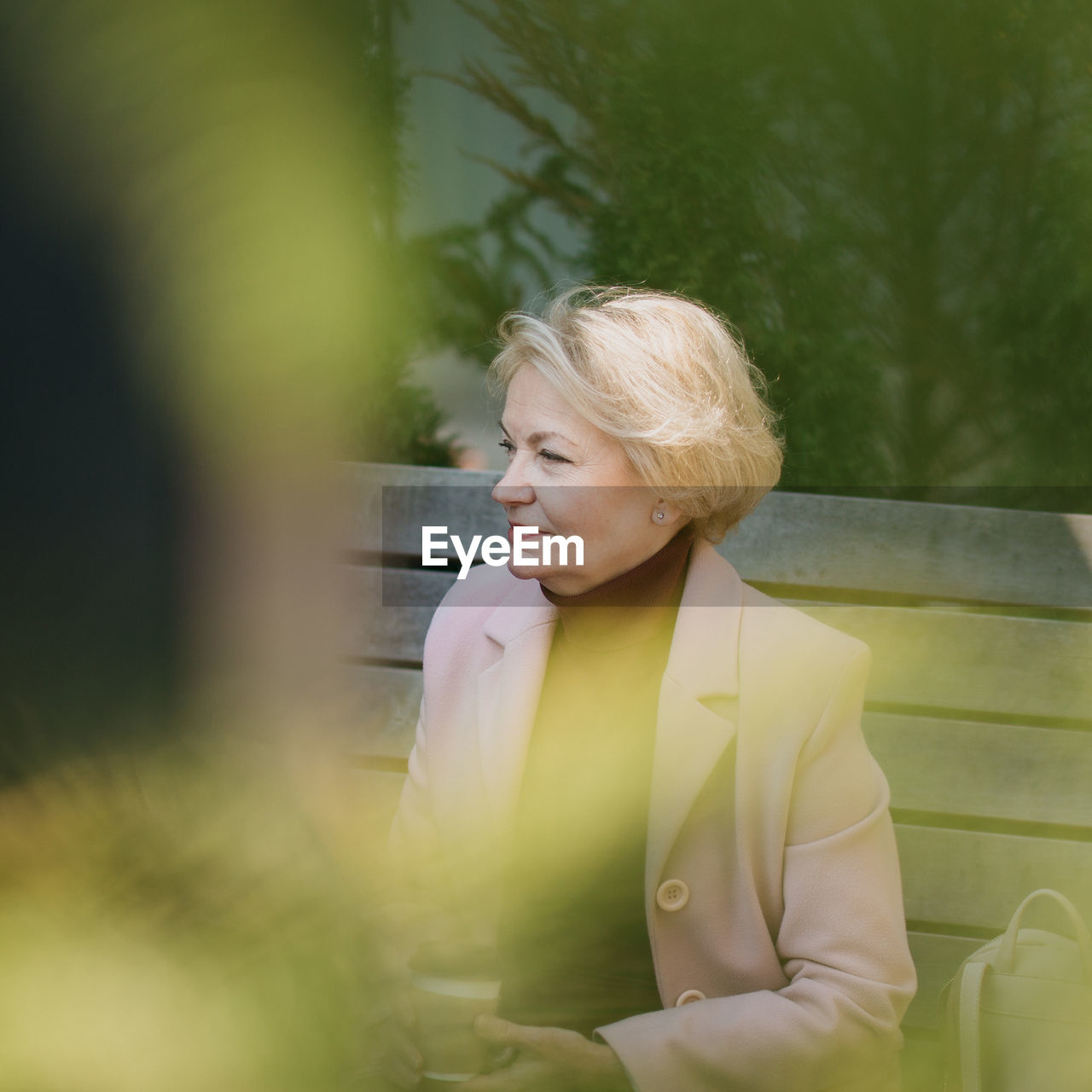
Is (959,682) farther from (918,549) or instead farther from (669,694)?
(669,694)

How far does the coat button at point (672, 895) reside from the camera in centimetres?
121

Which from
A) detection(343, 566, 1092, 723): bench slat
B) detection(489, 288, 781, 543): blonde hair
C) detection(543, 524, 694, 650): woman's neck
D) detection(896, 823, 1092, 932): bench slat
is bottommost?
detection(896, 823, 1092, 932): bench slat

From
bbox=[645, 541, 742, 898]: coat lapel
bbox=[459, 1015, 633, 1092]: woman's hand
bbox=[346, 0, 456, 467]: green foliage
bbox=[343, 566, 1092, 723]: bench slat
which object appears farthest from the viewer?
bbox=[346, 0, 456, 467]: green foliage

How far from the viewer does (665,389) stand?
1.21 meters

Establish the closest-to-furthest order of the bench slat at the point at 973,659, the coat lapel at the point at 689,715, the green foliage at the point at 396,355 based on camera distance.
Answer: the coat lapel at the point at 689,715
the bench slat at the point at 973,659
the green foliage at the point at 396,355

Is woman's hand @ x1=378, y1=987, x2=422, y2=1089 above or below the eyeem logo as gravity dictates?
below

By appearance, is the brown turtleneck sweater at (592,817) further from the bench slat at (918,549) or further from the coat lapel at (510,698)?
the bench slat at (918,549)

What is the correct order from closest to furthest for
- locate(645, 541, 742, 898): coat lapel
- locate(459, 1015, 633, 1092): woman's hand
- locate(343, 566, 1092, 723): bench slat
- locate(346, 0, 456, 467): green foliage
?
locate(459, 1015, 633, 1092): woman's hand → locate(645, 541, 742, 898): coat lapel → locate(343, 566, 1092, 723): bench slat → locate(346, 0, 456, 467): green foliage

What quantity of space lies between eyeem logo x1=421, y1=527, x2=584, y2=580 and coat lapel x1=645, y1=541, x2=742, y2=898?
198 millimetres

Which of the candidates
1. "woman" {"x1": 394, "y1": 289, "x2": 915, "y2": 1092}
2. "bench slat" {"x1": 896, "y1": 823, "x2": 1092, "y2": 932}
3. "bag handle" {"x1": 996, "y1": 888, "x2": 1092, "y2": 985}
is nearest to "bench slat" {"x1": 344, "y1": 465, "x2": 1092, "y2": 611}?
"woman" {"x1": 394, "y1": 289, "x2": 915, "y2": 1092}

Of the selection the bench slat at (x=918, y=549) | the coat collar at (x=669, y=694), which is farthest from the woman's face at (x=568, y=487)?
the bench slat at (x=918, y=549)

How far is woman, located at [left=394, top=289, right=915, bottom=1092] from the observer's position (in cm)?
115

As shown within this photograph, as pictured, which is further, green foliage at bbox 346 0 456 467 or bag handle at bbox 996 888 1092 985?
green foliage at bbox 346 0 456 467

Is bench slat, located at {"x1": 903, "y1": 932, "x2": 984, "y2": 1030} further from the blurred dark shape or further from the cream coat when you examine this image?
the blurred dark shape
